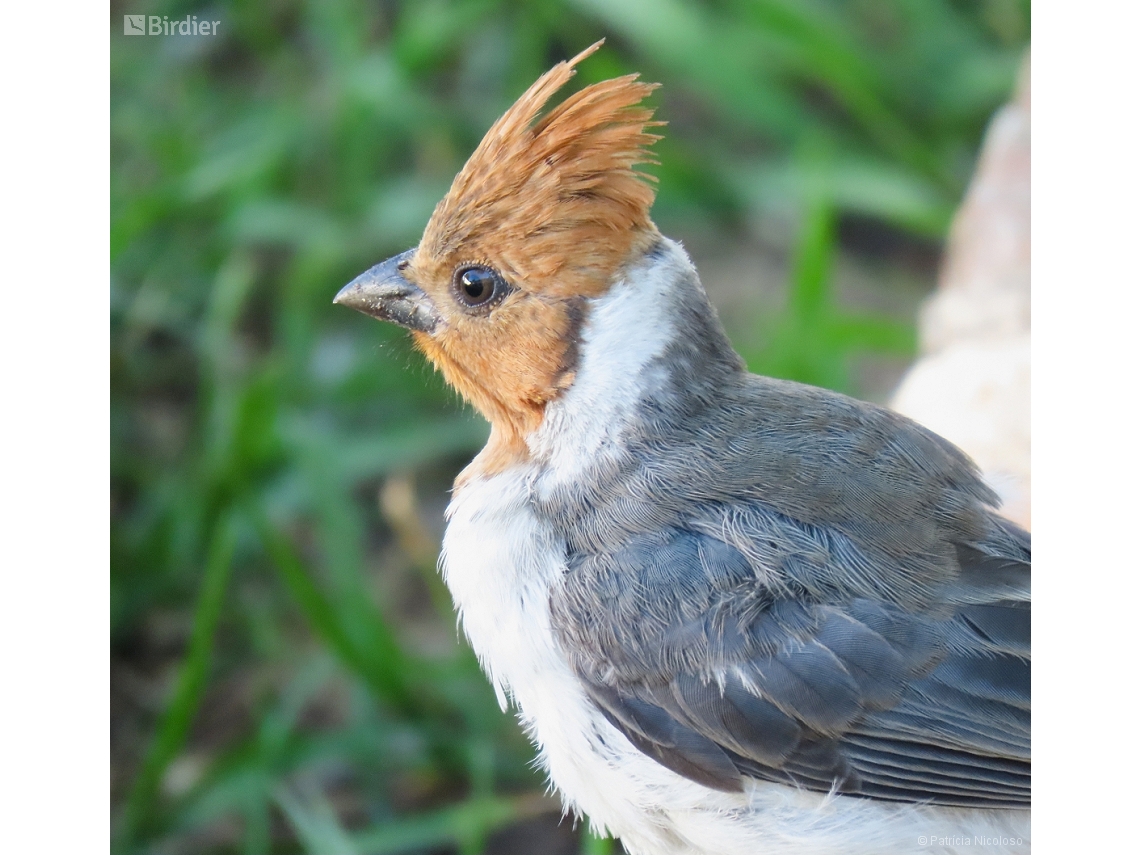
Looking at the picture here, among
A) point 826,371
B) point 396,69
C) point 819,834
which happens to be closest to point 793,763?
point 819,834

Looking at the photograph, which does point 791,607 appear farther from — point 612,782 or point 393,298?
point 393,298

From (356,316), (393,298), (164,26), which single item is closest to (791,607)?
(393,298)

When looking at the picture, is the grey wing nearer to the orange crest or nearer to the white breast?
the white breast

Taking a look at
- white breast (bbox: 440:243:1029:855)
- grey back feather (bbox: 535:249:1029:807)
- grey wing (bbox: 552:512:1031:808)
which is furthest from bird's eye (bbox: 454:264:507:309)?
grey wing (bbox: 552:512:1031:808)

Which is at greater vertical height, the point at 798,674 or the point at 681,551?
the point at 681,551

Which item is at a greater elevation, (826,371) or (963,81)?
(963,81)

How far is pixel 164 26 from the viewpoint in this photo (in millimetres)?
3016

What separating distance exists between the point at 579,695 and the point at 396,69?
7.74ft

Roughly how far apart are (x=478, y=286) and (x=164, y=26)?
123 centimetres

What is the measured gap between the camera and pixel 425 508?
159 inches

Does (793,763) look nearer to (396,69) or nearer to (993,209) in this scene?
(993,209)

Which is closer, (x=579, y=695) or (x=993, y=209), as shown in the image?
(x=579, y=695)

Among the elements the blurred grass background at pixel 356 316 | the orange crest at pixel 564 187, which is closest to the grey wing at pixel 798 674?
the orange crest at pixel 564 187

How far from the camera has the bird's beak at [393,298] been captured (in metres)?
2.45
